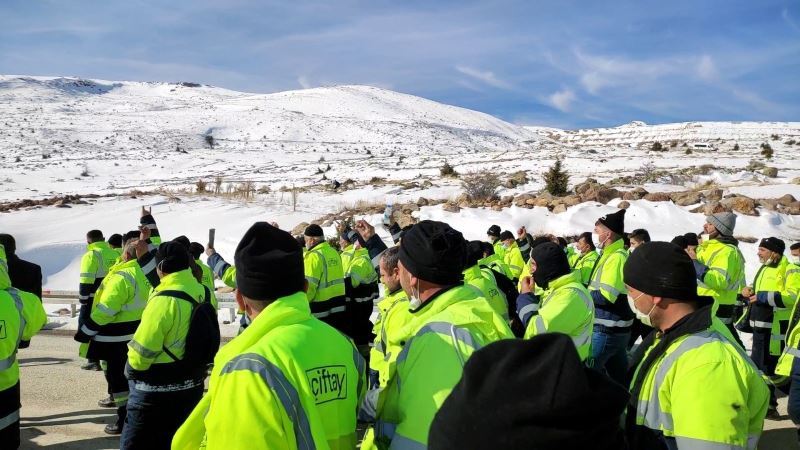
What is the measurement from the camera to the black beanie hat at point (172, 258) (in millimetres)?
4445

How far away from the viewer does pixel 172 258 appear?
4488mm

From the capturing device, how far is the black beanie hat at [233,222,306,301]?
7.86ft

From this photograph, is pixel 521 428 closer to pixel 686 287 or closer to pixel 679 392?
pixel 679 392

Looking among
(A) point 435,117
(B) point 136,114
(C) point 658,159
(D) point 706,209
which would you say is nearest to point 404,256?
(D) point 706,209

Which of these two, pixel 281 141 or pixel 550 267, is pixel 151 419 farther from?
pixel 281 141

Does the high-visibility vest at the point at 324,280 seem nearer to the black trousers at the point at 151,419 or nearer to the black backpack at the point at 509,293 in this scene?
the black backpack at the point at 509,293

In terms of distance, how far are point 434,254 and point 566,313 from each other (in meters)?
1.88

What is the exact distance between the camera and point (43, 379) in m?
8.03

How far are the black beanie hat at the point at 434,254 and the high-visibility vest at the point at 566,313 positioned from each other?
1.53 meters

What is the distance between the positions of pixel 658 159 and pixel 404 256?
1613 inches

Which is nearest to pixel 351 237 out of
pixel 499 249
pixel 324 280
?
pixel 324 280

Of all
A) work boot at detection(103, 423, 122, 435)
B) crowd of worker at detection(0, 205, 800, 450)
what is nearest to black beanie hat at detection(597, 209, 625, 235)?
crowd of worker at detection(0, 205, 800, 450)

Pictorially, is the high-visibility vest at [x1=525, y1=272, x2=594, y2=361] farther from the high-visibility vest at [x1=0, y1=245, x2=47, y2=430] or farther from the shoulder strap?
the high-visibility vest at [x1=0, y1=245, x2=47, y2=430]

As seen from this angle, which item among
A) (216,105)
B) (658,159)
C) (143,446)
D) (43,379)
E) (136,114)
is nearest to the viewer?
(143,446)
